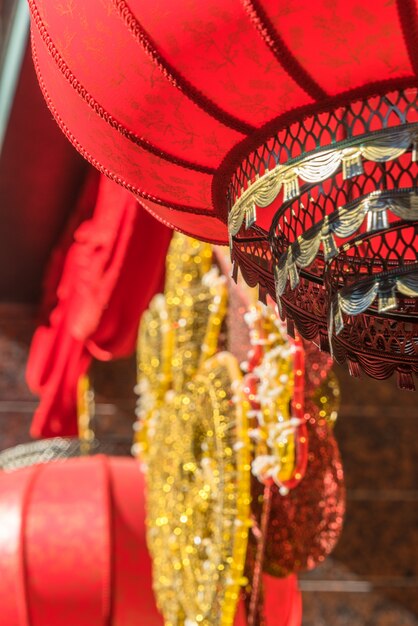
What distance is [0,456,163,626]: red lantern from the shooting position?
1885 millimetres

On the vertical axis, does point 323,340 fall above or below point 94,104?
below

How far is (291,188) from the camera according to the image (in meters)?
0.77

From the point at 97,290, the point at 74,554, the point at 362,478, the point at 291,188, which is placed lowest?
the point at 74,554

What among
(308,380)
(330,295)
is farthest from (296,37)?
(308,380)

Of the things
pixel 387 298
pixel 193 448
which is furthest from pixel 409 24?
pixel 193 448

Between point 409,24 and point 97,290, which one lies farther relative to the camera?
point 97,290

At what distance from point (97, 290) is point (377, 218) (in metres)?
1.49

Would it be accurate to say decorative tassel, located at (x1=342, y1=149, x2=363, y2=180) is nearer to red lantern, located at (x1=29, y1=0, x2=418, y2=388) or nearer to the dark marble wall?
red lantern, located at (x1=29, y1=0, x2=418, y2=388)

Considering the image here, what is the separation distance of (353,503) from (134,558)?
1.46 meters

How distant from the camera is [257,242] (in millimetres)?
920

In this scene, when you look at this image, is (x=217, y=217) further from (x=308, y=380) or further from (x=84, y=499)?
(x=84, y=499)

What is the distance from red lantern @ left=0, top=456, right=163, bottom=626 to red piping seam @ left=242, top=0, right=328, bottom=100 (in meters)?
1.41

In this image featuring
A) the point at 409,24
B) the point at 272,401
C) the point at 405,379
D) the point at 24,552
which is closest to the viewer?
the point at 409,24

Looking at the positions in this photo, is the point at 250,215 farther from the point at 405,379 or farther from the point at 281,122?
the point at 405,379
